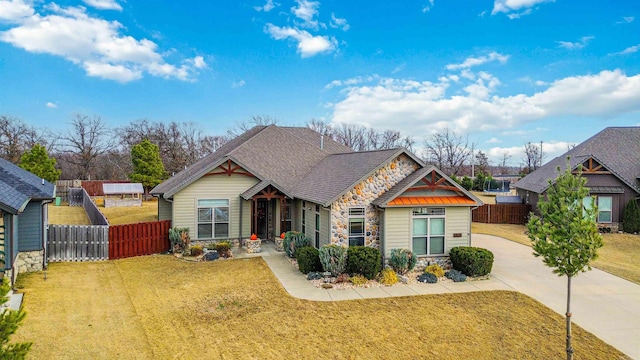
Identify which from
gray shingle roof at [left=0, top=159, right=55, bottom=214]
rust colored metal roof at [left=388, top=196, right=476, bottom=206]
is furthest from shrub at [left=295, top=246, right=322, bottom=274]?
gray shingle roof at [left=0, top=159, right=55, bottom=214]

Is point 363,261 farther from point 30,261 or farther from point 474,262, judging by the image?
point 30,261

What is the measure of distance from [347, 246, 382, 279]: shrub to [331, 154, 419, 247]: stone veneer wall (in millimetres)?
992

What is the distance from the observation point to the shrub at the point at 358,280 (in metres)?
12.2

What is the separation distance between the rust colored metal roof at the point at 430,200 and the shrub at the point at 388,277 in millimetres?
2362

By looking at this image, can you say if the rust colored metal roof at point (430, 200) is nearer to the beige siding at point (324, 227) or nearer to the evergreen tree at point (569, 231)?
the beige siding at point (324, 227)

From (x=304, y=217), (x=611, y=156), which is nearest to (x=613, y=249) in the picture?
(x=611, y=156)

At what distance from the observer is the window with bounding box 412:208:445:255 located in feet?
45.1

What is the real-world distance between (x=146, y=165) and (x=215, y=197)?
27671 millimetres

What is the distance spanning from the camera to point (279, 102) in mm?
44750

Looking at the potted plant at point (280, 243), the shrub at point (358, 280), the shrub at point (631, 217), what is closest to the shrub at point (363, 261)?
the shrub at point (358, 280)

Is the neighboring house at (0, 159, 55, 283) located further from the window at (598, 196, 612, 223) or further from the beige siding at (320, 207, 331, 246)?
the window at (598, 196, 612, 223)

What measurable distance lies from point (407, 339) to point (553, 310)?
480 cm

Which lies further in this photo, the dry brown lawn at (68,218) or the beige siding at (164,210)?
the dry brown lawn at (68,218)

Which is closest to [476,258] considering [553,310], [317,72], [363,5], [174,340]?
[553,310]
